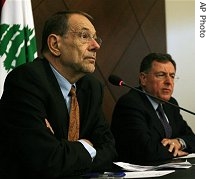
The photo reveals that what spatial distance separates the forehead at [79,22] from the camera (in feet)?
6.78

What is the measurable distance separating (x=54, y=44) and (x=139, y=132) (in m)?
0.84

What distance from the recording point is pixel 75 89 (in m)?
2.08

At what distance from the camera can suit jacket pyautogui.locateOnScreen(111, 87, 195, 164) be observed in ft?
7.85

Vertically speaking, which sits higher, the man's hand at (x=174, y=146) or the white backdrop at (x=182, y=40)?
the white backdrop at (x=182, y=40)

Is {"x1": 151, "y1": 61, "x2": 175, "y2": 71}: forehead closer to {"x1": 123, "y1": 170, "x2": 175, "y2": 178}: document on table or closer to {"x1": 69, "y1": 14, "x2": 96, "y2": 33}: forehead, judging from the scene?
{"x1": 69, "y1": 14, "x2": 96, "y2": 33}: forehead

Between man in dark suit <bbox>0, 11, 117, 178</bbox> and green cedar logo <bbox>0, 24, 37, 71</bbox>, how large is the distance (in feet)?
2.01

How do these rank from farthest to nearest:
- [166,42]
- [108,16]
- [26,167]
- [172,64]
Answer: [166,42] < [108,16] < [172,64] < [26,167]

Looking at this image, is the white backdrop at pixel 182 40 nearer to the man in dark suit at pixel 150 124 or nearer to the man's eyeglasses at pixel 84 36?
the man in dark suit at pixel 150 124

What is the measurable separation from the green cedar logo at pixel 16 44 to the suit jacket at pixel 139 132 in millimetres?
753

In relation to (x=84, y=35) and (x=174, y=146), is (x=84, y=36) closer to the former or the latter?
(x=84, y=35)

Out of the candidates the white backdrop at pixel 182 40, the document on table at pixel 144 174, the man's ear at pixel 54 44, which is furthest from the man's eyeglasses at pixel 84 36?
the white backdrop at pixel 182 40

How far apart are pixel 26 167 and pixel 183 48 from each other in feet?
11.8
